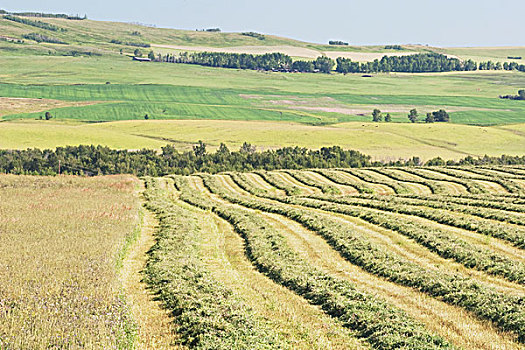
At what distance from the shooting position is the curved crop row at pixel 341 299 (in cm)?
1363

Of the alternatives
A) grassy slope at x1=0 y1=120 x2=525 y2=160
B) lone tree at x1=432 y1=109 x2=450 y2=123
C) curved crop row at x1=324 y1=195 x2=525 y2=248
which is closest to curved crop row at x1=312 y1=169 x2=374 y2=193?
curved crop row at x1=324 y1=195 x2=525 y2=248

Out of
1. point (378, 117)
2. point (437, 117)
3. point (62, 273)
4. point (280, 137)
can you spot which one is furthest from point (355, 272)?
point (437, 117)

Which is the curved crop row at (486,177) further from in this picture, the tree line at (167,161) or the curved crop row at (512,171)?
the tree line at (167,161)

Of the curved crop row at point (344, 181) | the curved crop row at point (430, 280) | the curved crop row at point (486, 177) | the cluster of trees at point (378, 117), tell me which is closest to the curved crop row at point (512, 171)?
the curved crop row at point (486, 177)

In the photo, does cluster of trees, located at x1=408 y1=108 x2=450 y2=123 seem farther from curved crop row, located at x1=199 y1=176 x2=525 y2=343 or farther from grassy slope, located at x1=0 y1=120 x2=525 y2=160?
curved crop row, located at x1=199 y1=176 x2=525 y2=343

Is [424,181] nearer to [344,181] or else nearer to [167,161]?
[344,181]

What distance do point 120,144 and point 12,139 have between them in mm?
23637

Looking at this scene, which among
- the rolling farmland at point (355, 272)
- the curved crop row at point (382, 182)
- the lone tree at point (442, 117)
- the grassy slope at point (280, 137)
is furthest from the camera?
the lone tree at point (442, 117)

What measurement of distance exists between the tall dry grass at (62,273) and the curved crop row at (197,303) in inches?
60.0

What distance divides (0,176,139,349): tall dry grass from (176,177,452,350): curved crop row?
229 inches

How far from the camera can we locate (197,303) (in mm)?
16469

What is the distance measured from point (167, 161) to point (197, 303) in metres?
83.9

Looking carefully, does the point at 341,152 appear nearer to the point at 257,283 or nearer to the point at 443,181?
the point at 443,181

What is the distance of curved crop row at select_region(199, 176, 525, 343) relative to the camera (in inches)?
599
